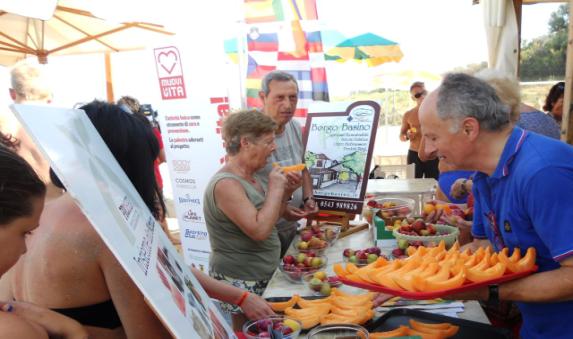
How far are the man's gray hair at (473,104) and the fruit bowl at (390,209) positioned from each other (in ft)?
3.90

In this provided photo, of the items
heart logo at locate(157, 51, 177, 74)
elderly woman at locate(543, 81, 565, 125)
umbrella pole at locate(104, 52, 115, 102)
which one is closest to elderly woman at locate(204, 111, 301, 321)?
heart logo at locate(157, 51, 177, 74)

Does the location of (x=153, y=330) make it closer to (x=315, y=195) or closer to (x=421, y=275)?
(x=421, y=275)

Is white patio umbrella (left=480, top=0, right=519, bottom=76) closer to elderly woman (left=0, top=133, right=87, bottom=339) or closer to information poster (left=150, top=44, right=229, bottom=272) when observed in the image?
information poster (left=150, top=44, right=229, bottom=272)

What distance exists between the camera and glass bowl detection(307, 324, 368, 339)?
1.39m

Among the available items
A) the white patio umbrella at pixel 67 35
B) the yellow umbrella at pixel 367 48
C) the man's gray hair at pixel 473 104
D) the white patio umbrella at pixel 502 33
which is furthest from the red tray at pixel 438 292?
the yellow umbrella at pixel 367 48

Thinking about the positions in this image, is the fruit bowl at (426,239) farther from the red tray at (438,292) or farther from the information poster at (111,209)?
the information poster at (111,209)

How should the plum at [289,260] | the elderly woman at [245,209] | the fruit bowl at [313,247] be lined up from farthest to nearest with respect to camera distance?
the fruit bowl at [313,247], the elderly woman at [245,209], the plum at [289,260]

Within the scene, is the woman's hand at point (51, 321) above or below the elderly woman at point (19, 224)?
below

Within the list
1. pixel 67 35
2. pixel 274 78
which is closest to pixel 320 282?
pixel 274 78

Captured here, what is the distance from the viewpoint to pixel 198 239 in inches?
193

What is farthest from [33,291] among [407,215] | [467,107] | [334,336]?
[407,215]

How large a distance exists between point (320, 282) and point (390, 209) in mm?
1033

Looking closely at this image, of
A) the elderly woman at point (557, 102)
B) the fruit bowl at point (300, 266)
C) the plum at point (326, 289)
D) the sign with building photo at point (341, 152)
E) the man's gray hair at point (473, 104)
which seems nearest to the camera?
the man's gray hair at point (473, 104)

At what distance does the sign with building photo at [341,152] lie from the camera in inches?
134
